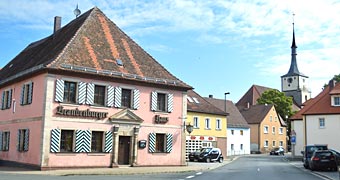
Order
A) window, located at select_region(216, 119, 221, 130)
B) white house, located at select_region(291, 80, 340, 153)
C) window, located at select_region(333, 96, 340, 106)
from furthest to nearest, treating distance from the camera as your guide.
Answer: window, located at select_region(216, 119, 221, 130), window, located at select_region(333, 96, 340, 106), white house, located at select_region(291, 80, 340, 153)

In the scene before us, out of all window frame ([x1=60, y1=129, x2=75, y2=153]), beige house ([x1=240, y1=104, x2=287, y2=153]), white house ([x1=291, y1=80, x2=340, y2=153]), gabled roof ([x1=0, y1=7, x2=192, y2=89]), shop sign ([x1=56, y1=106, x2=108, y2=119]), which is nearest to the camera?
shop sign ([x1=56, y1=106, x2=108, y2=119])

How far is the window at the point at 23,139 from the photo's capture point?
97.5ft

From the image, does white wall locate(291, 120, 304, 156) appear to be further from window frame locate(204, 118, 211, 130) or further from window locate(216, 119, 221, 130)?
window frame locate(204, 118, 211, 130)

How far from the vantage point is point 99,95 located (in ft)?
100

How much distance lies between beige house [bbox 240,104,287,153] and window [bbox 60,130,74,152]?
55.0 m

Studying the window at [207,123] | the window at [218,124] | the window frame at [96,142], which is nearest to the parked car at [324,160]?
the window frame at [96,142]

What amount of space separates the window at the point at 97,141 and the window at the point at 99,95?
2.09m

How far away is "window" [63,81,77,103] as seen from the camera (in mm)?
28844

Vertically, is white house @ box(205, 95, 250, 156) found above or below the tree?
below

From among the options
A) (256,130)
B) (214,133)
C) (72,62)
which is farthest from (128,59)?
(256,130)

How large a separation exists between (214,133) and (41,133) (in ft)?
92.4

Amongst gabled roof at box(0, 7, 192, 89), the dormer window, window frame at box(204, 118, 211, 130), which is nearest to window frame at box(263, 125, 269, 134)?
the dormer window

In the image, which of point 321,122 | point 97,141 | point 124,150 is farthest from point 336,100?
point 97,141

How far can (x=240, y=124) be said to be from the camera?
6762 centimetres
